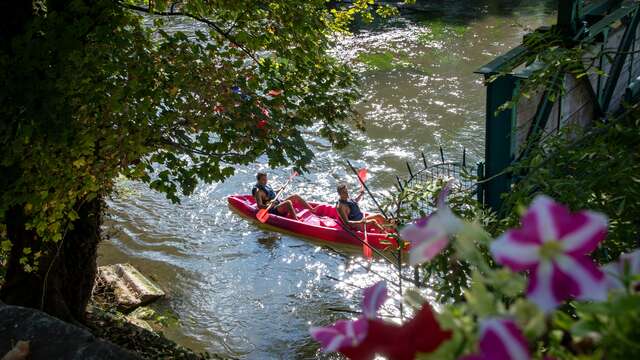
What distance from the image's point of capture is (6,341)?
12.5ft

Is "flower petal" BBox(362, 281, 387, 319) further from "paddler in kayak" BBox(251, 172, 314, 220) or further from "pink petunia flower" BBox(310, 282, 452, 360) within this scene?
"paddler in kayak" BBox(251, 172, 314, 220)

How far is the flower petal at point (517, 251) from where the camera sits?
80 centimetres

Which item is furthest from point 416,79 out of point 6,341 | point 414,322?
point 414,322

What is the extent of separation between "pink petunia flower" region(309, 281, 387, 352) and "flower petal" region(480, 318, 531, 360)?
0.18 m

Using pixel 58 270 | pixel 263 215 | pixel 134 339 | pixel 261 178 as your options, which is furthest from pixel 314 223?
pixel 58 270

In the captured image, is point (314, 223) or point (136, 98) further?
point (314, 223)

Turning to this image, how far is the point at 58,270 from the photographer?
6273mm

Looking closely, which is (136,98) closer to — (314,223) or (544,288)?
(544,288)

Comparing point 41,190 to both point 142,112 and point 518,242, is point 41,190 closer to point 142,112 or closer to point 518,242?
point 142,112

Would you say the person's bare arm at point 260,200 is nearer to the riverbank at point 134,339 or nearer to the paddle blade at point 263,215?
the paddle blade at point 263,215

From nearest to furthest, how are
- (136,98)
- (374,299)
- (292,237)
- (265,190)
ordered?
(374,299), (136,98), (292,237), (265,190)

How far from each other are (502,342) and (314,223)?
10.5 meters

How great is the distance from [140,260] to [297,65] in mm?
6254

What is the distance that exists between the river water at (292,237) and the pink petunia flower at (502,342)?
558cm
